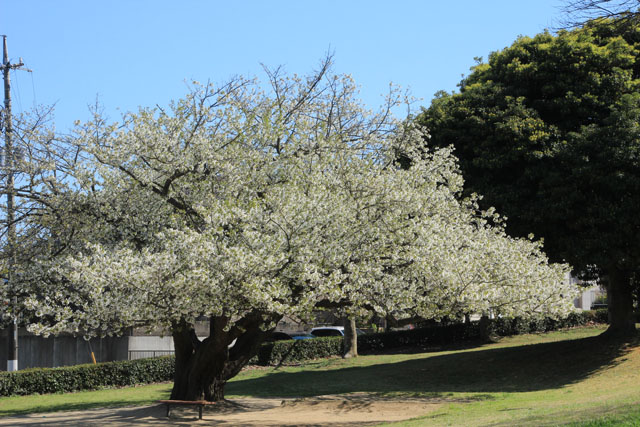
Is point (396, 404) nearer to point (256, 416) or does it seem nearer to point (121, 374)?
point (256, 416)

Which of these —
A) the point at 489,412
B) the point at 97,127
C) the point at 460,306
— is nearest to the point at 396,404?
the point at 489,412

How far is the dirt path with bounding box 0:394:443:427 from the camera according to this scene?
14578 millimetres

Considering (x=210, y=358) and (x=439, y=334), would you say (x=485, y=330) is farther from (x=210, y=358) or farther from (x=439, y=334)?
(x=210, y=358)

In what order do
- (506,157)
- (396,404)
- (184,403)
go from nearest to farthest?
(184,403), (396,404), (506,157)

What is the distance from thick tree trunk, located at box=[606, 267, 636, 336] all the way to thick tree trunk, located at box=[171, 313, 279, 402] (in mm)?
13971

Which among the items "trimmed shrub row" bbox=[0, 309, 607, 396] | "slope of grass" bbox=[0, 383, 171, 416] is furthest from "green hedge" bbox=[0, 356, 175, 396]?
"slope of grass" bbox=[0, 383, 171, 416]

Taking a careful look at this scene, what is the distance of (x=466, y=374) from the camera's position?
22844mm

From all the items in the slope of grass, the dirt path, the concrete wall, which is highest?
the concrete wall

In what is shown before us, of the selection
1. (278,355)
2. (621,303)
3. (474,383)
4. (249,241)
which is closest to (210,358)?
(249,241)

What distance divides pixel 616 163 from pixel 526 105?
428cm

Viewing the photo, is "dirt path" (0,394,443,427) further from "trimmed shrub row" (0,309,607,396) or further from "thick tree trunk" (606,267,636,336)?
"thick tree trunk" (606,267,636,336)

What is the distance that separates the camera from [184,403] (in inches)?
577

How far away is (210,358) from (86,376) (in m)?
8.61

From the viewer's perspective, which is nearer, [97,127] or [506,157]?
[97,127]
